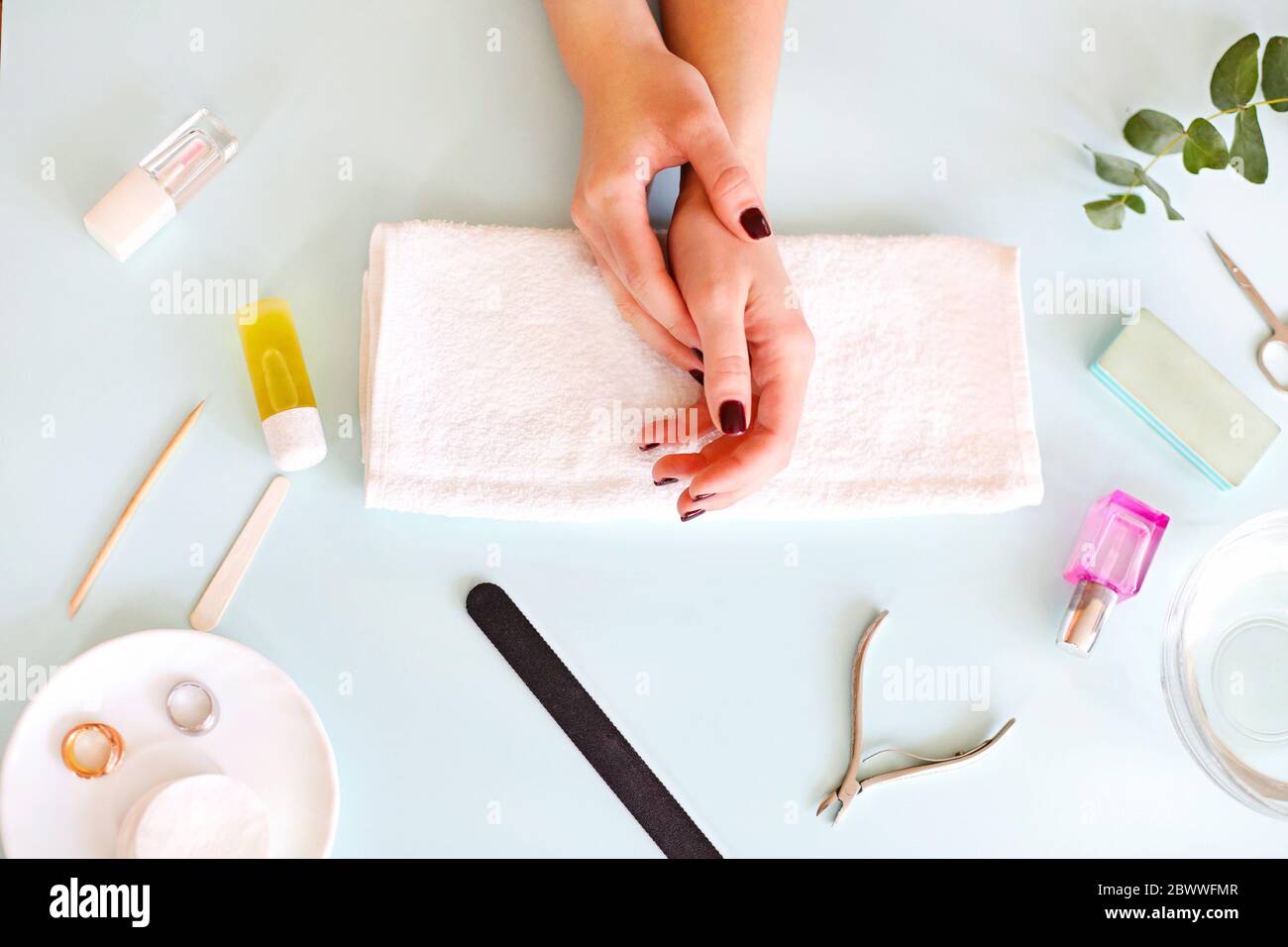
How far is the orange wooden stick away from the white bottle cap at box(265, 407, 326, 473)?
7 centimetres

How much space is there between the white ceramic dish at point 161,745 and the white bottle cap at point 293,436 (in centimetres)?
15

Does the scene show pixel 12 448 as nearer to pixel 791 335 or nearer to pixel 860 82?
pixel 791 335

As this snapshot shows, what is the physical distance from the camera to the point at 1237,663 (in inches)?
32.8

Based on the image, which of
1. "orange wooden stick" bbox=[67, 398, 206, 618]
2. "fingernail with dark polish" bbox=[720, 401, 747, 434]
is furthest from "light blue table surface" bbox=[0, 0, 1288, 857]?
"fingernail with dark polish" bbox=[720, 401, 747, 434]

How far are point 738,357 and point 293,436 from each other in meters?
0.35

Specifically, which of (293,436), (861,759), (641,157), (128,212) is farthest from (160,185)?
(861,759)

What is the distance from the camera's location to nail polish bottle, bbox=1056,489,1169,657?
2.63ft

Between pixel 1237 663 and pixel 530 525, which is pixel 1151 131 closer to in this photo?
pixel 1237 663

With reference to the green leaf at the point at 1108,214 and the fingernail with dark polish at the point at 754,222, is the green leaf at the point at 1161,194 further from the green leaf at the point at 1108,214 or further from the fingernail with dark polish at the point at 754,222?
the fingernail with dark polish at the point at 754,222

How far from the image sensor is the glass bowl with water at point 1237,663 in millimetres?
791

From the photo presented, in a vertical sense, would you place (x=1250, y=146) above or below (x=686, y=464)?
above

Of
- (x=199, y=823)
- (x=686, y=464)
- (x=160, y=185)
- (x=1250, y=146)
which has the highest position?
(x=160, y=185)
